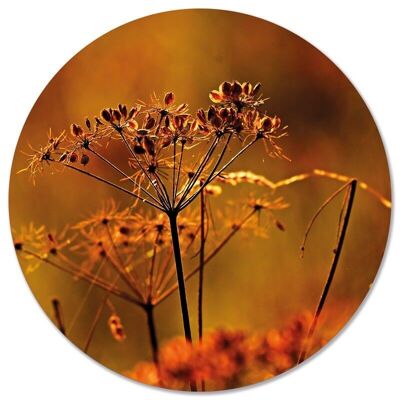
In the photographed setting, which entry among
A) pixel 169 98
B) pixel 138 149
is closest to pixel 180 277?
pixel 138 149

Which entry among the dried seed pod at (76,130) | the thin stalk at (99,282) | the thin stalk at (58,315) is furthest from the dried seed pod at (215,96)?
the thin stalk at (58,315)

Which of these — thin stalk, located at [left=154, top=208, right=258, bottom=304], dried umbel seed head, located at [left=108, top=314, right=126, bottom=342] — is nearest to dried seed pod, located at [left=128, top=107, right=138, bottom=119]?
thin stalk, located at [left=154, top=208, right=258, bottom=304]

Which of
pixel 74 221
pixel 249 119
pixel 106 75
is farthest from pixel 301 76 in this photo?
pixel 74 221

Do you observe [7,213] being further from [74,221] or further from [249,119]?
[249,119]

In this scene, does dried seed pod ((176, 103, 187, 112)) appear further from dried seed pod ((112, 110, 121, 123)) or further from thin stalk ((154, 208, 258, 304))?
thin stalk ((154, 208, 258, 304))

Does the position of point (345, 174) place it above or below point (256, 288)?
above

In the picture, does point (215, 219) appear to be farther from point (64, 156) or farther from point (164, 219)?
point (64, 156)

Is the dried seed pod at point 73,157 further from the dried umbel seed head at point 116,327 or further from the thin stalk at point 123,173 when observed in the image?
the dried umbel seed head at point 116,327
